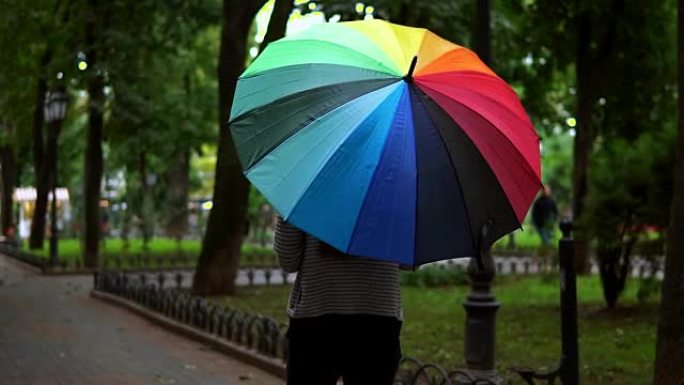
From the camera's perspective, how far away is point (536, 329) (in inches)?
439

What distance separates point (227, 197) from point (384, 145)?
1212cm

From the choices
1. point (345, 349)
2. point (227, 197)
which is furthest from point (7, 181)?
point (345, 349)

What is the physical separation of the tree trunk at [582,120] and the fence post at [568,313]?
36.8ft

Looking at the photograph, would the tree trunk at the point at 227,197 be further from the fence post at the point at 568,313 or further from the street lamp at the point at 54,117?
the fence post at the point at 568,313

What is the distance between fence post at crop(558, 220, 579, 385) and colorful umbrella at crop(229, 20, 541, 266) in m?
1.63

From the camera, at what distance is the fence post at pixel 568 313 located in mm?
5211

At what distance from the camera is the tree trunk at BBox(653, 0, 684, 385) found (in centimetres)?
597

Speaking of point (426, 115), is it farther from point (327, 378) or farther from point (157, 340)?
point (157, 340)

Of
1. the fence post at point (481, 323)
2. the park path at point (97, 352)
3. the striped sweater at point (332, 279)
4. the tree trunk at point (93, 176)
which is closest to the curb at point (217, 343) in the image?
the park path at point (97, 352)

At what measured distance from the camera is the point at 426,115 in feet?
11.4

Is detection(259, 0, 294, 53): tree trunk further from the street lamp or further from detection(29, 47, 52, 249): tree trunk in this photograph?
detection(29, 47, 52, 249): tree trunk

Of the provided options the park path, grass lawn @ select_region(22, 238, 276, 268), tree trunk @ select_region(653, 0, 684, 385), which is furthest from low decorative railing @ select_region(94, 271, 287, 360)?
grass lawn @ select_region(22, 238, 276, 268)

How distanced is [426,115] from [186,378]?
234 inches

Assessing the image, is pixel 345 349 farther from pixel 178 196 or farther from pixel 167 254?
pixel 178 196
